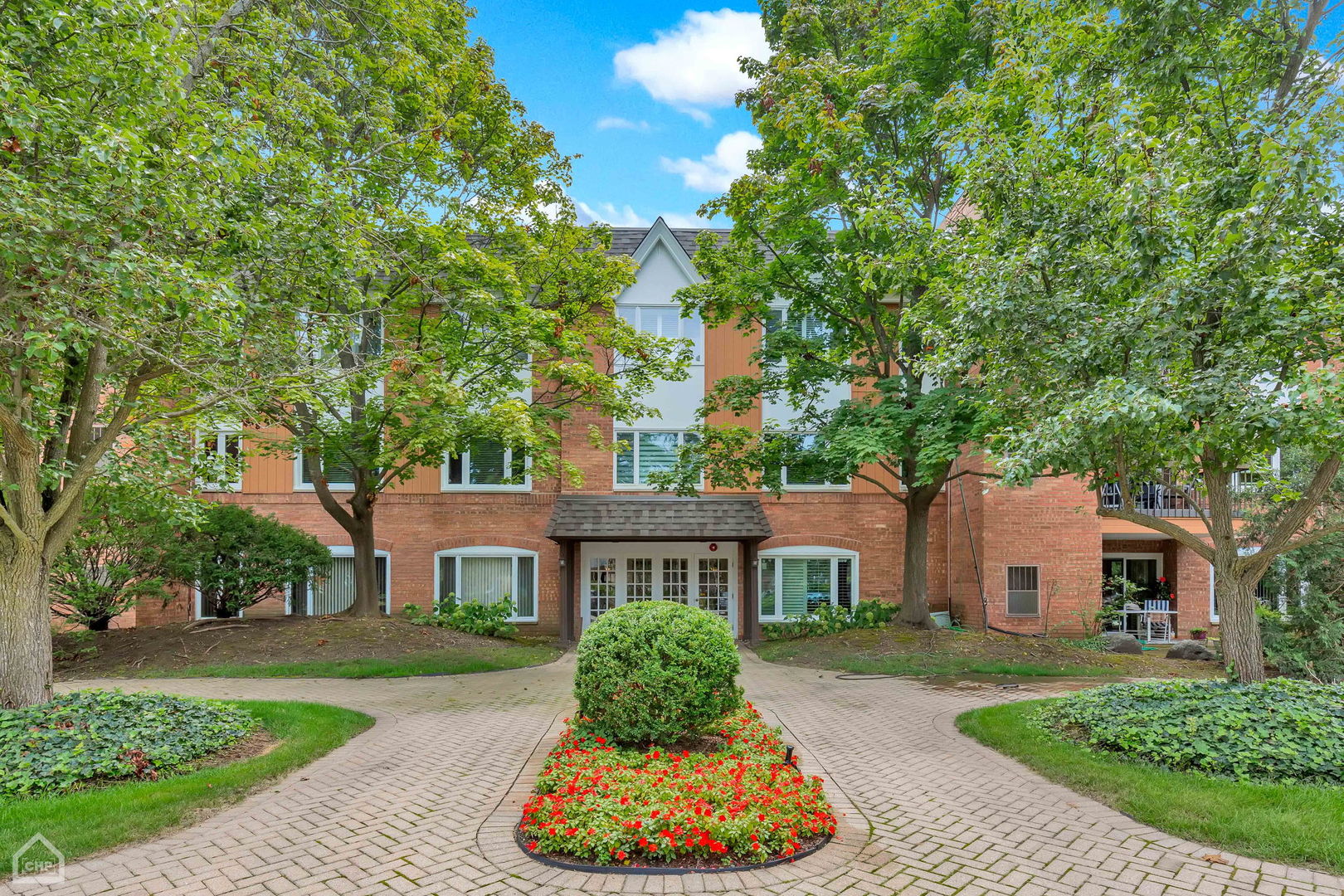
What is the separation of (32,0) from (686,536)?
12.3m

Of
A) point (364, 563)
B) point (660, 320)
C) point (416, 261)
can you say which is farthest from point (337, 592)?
point (660, 320)

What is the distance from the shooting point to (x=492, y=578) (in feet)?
55.7

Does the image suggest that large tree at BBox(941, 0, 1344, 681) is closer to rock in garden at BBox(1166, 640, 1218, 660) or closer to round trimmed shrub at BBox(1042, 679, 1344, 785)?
round trimmed shrub at BBox(1042, 679, 1344, 785)

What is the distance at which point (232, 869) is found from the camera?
14.1ft

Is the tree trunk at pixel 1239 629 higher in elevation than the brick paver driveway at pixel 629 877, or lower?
higher

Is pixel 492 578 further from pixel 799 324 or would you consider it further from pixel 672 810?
pixel 672 810

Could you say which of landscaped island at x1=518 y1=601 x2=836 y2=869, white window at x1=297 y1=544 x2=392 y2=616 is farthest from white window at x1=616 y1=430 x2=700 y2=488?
landscaped island at x1=518 y1=601 x2=836 y2=869

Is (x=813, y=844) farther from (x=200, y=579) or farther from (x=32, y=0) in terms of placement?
(x=200, y=579)

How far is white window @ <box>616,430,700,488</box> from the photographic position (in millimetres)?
17219

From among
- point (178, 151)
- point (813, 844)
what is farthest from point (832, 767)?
point (178, 151)

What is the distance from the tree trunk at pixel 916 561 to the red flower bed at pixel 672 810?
9.06 meters

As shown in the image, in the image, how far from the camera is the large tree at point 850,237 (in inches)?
431

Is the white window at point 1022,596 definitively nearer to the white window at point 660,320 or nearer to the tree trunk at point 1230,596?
the white window at point 660,320

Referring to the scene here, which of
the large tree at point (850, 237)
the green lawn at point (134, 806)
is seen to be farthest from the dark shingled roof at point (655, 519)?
the green lawn at point (134, 806)
